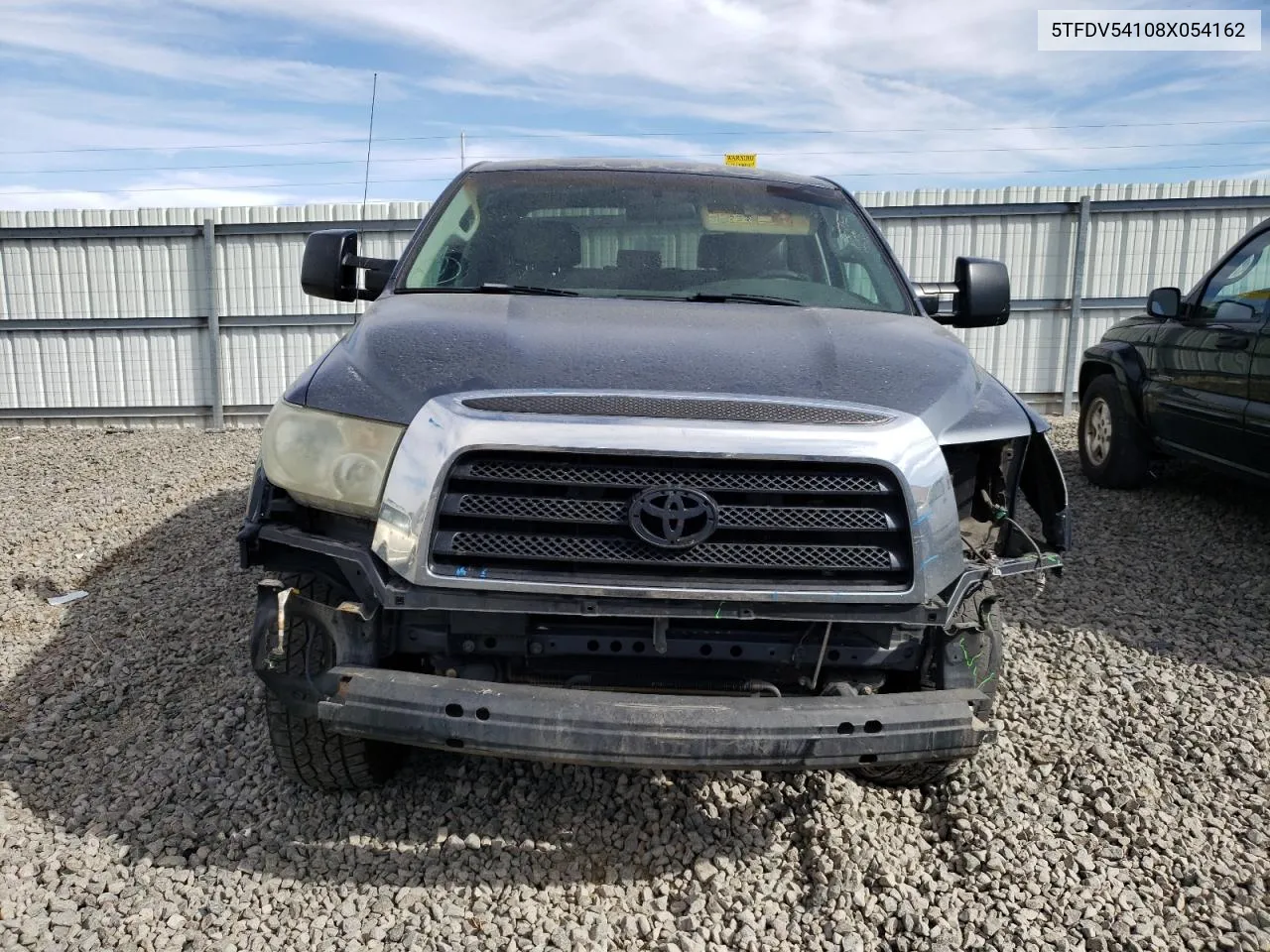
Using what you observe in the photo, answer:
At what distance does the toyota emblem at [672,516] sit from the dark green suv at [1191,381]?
4162mm

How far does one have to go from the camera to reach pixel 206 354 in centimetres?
1148

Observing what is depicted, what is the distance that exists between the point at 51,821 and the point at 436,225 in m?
2.48

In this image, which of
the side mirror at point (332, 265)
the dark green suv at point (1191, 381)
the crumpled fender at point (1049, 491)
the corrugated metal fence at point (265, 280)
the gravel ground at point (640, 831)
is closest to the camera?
the gravel ground at point (640, 831)

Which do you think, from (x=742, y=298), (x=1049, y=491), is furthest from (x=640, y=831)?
(x=742, y=298)

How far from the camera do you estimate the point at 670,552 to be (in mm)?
2395

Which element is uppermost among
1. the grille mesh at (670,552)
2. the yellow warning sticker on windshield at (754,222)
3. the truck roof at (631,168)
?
the truck roof at (631,168)

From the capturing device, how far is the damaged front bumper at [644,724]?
2295 mm

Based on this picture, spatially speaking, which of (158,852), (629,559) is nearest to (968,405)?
(629,559)

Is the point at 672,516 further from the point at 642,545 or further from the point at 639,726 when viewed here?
the point at 639,726

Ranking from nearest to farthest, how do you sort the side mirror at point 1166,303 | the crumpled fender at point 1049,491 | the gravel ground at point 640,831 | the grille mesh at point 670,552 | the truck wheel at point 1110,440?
the grille mesh at point 670,552
the gravel ground at point 640,831
the crumpled fender at point 1049,491
the side mirror at point 1166,303
the truck wheel at point 1110,440

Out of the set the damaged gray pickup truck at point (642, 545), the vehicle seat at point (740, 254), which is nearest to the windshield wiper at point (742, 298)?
the vehicle seat at point (740, 254)

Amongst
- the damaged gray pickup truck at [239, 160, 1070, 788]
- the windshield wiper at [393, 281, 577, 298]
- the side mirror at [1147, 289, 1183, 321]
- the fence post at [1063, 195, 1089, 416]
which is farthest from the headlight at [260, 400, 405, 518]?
the fence post at [1063, 195, 1089, 416]

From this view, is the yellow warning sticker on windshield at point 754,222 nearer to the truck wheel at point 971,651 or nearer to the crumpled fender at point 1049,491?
the crumpled fender at point 1049,491

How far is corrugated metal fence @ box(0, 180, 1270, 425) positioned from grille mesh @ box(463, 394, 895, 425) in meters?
9.21
